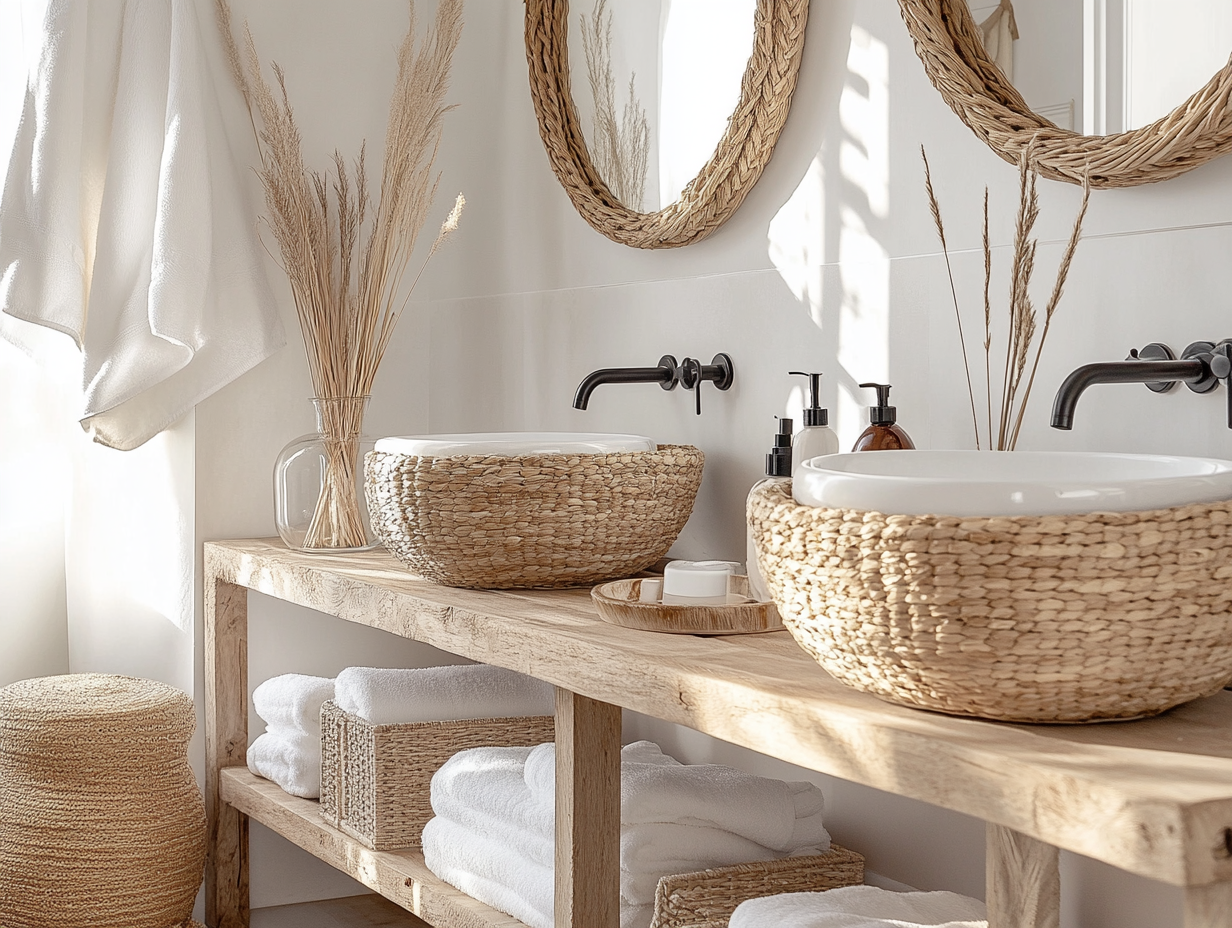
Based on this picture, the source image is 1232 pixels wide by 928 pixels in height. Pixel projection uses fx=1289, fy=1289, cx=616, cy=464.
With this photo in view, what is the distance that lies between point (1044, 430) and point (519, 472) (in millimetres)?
524

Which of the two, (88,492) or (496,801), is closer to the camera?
(496,801)

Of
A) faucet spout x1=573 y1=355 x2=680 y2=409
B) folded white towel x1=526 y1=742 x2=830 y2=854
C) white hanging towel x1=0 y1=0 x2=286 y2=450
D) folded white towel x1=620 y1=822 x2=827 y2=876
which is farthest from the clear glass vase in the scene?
folded white towel x1=620 y1=822 x2=827 y2=876

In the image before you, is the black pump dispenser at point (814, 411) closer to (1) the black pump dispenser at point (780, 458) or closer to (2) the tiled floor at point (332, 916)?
(1) the black pump dispenser at point (780, 458)

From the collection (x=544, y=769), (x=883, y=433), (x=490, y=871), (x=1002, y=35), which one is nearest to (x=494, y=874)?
(x=490, y=871)

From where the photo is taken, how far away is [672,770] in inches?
53.2

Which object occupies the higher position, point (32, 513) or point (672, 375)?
point (672, 375)

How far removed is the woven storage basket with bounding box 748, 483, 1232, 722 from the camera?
753 millimetres

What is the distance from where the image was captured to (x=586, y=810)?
120cm

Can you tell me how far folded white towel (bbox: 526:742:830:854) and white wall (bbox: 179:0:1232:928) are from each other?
12 cm

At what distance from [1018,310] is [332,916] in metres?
1.51

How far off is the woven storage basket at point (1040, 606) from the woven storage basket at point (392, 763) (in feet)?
3.04

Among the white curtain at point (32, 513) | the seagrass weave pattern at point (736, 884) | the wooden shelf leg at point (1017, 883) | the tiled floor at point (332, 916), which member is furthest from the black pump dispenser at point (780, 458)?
the white curtain at point (32, 513)

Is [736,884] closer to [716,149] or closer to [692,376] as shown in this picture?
[692,376]

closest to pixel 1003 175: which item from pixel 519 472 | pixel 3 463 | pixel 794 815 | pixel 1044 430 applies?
pixel 1044 430
